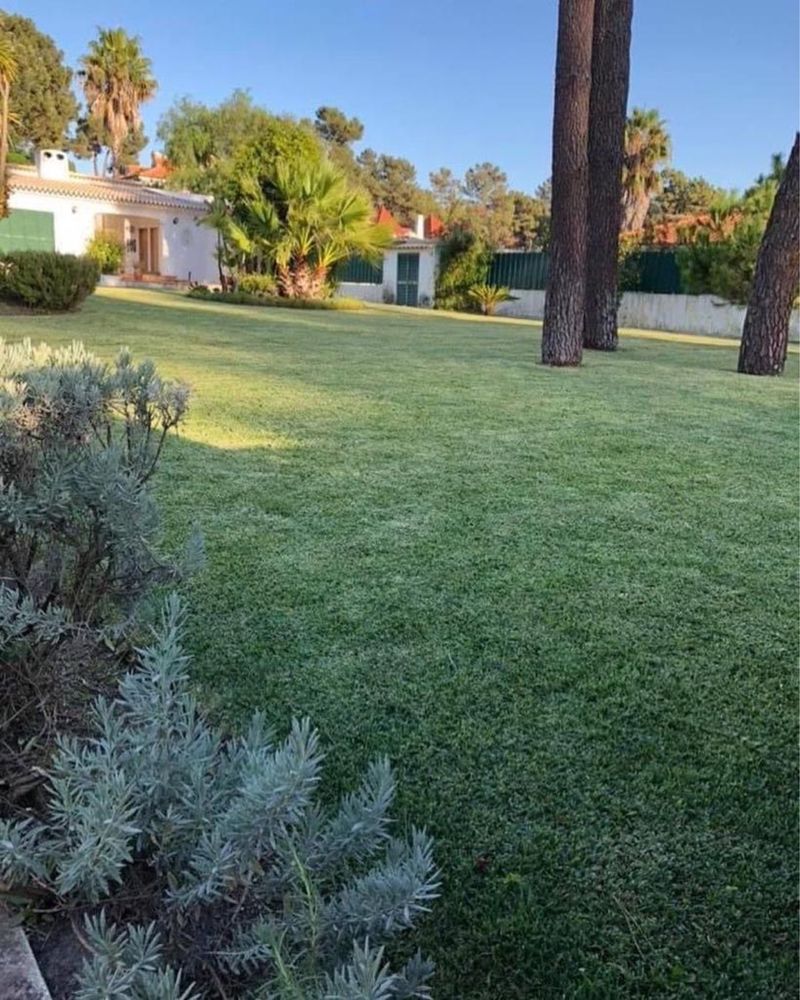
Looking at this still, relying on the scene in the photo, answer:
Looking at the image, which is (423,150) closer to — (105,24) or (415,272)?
(105,24)

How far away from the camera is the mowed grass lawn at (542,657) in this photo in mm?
1457

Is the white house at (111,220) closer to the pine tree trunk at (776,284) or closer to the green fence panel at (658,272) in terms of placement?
the green fence panel at (658,272)

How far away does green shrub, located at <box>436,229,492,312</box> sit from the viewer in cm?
2523

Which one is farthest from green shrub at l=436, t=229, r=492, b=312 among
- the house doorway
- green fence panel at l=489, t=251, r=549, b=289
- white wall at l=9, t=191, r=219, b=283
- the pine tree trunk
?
the pine tree trunk

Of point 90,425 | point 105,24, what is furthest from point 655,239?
point 105,24

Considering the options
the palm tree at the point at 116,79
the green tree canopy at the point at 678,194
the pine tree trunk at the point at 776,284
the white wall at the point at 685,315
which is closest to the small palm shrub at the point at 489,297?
the white wall at the point at 685,315

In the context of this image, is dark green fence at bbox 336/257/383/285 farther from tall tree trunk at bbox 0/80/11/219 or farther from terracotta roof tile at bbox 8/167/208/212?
tall tree trunk at bbox 0/80/11/219

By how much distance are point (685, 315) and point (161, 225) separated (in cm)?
1806

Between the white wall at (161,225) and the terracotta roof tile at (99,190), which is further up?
the terracotta roof tile at (99,190)

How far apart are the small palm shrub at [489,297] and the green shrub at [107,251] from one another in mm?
11474

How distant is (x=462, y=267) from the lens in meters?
25.4

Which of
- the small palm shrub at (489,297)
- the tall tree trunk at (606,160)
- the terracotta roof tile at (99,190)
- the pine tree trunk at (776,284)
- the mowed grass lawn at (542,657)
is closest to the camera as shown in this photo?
the mowed grass lawn at (542,657)

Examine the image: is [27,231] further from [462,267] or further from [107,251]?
[462,267]

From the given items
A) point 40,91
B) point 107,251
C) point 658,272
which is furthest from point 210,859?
point 40,91
